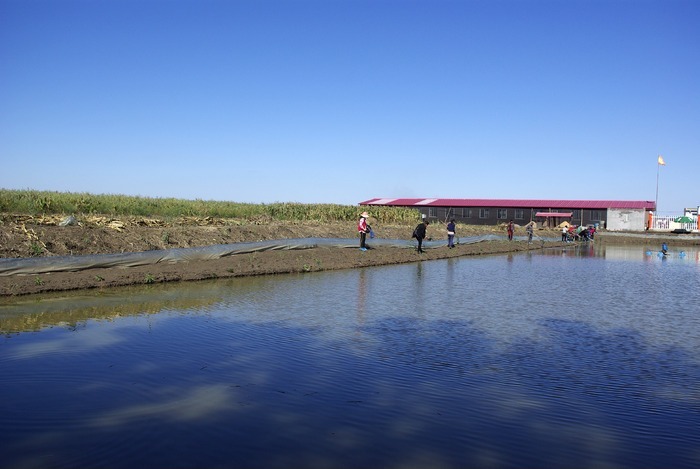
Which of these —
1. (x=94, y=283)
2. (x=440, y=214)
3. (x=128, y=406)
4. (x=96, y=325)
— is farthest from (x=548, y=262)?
(x=440, y=214)

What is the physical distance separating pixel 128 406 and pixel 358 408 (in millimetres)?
2407

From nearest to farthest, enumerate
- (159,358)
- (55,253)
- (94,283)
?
(159,358) → (94,283) → (55,253)

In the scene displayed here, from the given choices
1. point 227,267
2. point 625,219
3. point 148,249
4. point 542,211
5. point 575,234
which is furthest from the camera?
point 542,211

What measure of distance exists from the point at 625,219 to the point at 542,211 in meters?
8.60

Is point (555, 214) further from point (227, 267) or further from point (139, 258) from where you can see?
point (139, 258)

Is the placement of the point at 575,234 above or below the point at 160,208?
below

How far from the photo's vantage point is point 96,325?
418 inches

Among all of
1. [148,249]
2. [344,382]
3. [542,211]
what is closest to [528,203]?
[542,211]

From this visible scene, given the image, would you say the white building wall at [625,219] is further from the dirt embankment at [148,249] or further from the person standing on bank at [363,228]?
the person standing on bank at [363,228]

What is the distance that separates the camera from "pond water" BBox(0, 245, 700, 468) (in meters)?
5.25

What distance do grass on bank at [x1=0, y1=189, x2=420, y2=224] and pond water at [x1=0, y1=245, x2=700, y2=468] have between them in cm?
1528

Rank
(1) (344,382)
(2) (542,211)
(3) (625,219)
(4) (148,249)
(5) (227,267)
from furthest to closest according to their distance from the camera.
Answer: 1. (2) (542,211)
2. (3) (625,219)
3. (4) (148,249)
4. (5) (227,267)
5. (1) (344,382)

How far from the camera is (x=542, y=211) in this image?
6750 centimetres

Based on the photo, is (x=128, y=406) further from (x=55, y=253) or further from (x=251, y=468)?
(x=55, y=253)
